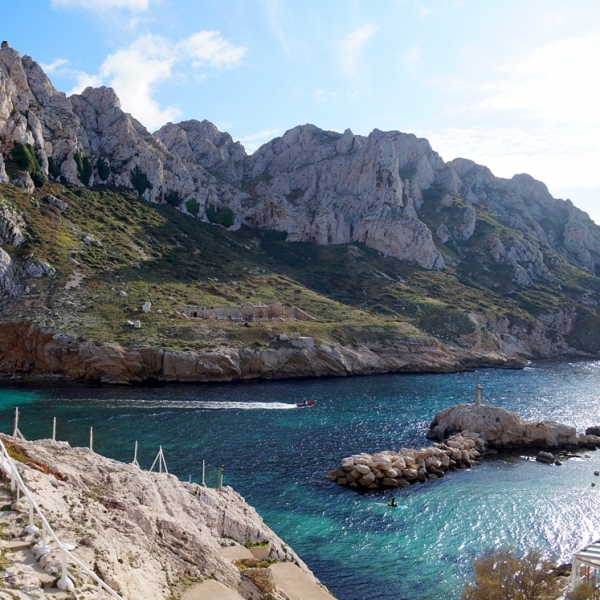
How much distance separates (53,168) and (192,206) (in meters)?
39.2

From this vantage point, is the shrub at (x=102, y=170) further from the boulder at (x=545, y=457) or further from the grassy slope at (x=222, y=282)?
the boulder at (x=545, y=457)

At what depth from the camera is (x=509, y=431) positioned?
56.4 m

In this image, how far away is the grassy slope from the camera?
282ft

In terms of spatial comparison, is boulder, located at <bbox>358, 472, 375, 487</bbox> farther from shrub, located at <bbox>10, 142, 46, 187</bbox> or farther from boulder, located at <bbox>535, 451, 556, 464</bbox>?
shrub, located at <bbox>10, 142, 46, 187</bbox>

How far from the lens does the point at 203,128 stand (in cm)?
19950

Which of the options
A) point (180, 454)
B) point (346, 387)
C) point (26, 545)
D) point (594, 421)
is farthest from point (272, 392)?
point (26, 545)

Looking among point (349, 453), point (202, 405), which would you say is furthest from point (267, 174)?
point (349, 453)

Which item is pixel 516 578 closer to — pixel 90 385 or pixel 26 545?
pixel 26 545

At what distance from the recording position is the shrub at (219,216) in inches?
6024

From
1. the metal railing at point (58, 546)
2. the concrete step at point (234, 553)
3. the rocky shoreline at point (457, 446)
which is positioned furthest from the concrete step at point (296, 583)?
the rocky shoreline at point (457, 446)

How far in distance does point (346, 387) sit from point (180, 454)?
39564mm

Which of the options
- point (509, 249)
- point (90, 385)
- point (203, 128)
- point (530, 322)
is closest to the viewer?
point (90, 385)

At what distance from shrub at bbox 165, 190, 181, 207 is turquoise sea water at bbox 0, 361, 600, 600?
77.6 meters

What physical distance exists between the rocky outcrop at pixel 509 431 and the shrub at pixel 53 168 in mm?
97268
